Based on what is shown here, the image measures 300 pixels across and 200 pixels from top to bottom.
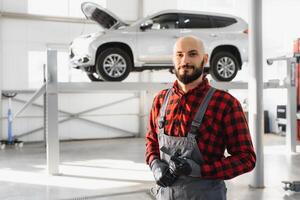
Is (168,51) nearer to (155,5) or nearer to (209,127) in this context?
(209,127)

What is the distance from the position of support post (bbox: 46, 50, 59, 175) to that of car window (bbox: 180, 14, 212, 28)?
2661mm

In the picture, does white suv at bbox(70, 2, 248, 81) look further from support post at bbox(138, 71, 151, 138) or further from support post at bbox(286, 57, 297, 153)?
support post at bbox(138, 71, 151, 138)

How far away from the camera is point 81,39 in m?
6.28

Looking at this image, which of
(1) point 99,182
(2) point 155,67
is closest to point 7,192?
(1) point 99,182

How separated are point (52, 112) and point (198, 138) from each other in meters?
4.41

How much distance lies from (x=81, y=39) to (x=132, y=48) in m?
0.94

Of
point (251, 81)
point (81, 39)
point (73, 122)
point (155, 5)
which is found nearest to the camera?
point (251, 81)

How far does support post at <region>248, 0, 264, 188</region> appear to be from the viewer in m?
5.07

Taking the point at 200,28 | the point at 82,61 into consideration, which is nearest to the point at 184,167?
the point at 82,61

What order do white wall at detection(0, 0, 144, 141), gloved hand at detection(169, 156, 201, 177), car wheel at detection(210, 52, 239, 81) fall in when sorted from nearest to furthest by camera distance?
gloved hand at detection(169, 156, 201, 177), car wheel at detection(210, 52, 239, 81), white wall at detection(0, 0, 144, 141)

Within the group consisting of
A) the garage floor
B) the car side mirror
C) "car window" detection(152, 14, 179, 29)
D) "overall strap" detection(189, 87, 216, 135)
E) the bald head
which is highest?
"car window" detection(152, 14, 179, 29)

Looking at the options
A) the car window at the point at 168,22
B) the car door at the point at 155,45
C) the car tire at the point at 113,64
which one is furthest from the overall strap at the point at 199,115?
the car window at the point at 168,22

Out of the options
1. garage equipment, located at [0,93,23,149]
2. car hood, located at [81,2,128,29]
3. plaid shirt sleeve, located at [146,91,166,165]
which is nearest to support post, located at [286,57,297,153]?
car hood, located at [81,2,128,29]

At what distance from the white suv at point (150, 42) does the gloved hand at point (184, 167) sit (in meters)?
4.58
